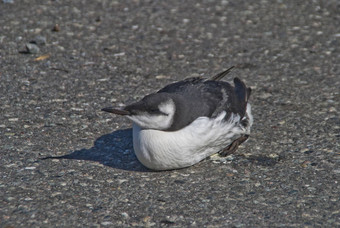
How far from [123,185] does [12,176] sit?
96cm

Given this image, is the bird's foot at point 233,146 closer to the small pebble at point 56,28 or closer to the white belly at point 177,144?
the white belly at point 177,144

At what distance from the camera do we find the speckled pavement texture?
4566mm

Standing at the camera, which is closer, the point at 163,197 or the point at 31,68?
the point at 163,197

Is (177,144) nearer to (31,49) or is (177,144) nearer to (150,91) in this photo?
(150,91)

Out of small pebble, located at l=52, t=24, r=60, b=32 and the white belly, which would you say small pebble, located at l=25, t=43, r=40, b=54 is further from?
the white belly

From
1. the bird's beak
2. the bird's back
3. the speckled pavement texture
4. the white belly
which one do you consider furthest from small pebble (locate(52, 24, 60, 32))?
the bird's beak

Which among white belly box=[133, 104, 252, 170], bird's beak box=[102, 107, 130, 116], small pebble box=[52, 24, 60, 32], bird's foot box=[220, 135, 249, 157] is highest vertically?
bird's beak box=[102, 107, 130, 116]

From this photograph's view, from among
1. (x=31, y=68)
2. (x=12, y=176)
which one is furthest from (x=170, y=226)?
(x=31, y=68)

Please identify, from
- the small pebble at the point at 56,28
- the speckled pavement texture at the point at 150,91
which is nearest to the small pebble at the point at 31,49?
the speckled pavement texture at the point at 150,91

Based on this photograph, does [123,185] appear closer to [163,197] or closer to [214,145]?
[163,197]

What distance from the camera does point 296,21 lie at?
8.70 meters

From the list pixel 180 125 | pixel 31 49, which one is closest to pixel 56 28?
pixel 31 49

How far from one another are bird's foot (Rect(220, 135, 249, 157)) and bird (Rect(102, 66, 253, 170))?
8 centimetres

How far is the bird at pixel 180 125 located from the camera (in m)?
4.90
